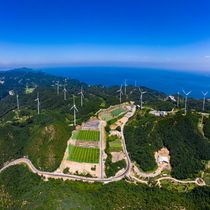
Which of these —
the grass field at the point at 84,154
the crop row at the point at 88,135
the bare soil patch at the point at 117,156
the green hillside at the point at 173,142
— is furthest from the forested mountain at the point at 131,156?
the crop row at the point at 88,135

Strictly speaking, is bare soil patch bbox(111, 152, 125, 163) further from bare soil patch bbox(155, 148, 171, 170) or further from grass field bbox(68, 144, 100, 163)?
bare soil patch bbox(155, 148, 171, 170)

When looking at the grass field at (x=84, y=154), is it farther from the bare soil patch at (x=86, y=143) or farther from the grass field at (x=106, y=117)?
the grass field at (x=106, y=117)

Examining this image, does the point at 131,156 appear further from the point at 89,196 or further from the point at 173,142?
the point at 89,196

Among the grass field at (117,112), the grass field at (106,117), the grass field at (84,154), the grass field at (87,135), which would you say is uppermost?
the grass field at (117,112)

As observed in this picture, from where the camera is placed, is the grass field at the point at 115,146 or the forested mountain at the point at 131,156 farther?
the grass field at the point at 115,146

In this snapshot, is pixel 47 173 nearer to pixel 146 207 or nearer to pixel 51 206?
pixel 51 206

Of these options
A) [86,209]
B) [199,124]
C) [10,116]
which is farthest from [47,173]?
[10,116]

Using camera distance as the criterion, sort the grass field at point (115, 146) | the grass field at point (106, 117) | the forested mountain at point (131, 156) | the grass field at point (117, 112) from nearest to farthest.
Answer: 1. the forested mountain at point (131, 156)
2. the grass field at point (115, 146)
3. the grass field at point (106, 117)
4. the grass field at point (117, 112)

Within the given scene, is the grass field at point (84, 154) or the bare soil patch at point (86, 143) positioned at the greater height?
the bare soil patch at point (86, 143)
